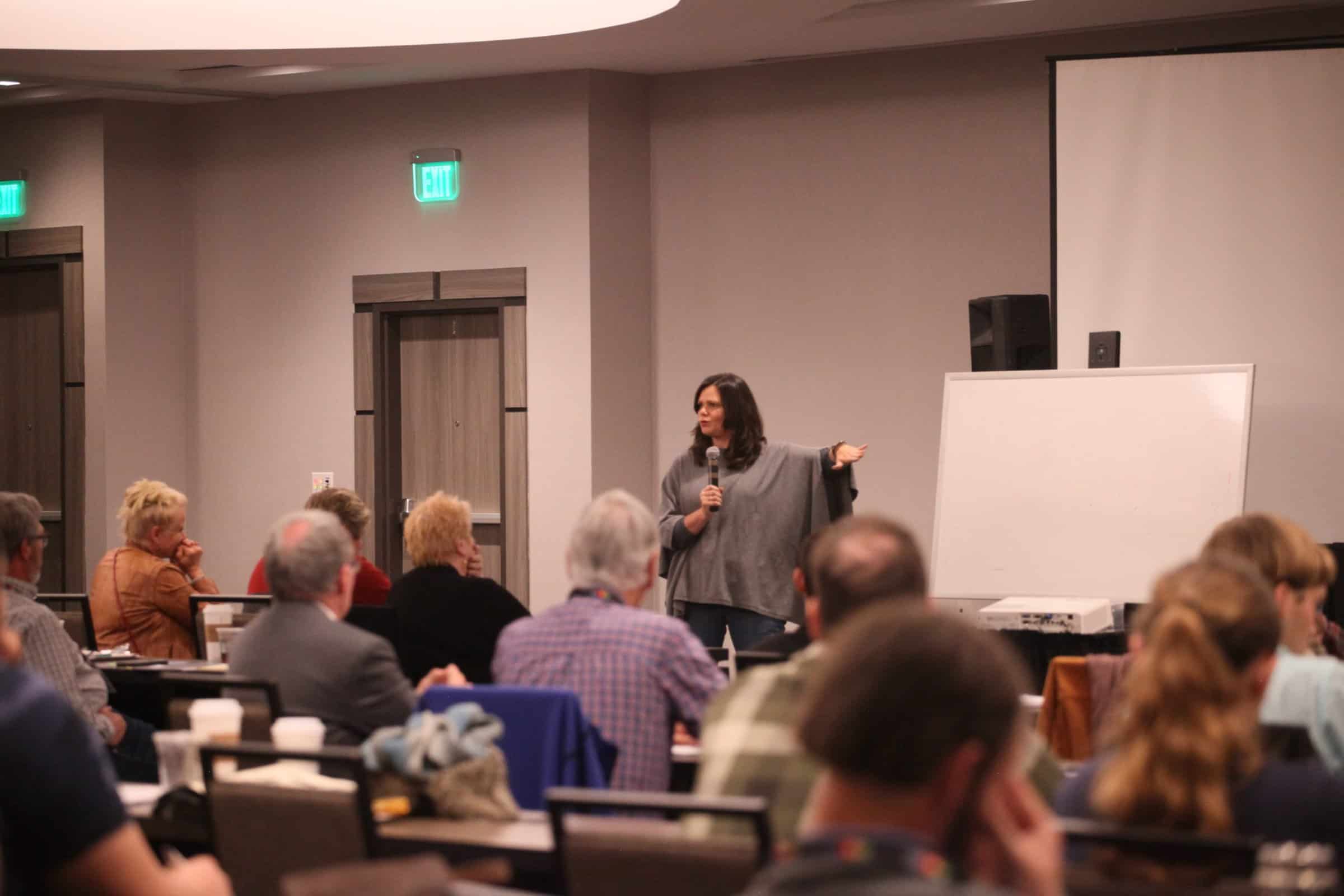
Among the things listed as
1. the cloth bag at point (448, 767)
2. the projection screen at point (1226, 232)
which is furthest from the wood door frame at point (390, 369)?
the cloth bag at point (448, 767)

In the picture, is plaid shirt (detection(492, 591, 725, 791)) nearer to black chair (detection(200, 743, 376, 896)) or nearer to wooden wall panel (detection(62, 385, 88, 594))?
black chair (detection(200, 743, 376, 896))

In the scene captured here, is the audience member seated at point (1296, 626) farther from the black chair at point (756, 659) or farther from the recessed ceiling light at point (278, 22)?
the recessed ceiling light at point (278, 22)

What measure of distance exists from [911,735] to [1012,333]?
18.0 ft

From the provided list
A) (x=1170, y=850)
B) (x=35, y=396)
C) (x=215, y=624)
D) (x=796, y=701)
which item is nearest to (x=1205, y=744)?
(x=1170, y=850)

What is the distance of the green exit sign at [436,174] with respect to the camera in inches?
340

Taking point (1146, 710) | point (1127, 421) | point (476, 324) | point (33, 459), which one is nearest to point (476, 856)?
point (1146, 710)

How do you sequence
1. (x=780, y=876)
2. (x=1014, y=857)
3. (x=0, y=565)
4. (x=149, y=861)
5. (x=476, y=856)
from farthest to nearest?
(x=0, y=565) → (x=476, y=856) → (x=149, y=861) → (x=1014, y=857) → (x=780, y=876)

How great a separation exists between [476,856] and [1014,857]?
1.41m

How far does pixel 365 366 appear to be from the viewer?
8.91 metres

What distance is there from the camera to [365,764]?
114 inches

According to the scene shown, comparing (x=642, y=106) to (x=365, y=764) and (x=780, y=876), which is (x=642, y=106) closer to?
(x=365, y=764)

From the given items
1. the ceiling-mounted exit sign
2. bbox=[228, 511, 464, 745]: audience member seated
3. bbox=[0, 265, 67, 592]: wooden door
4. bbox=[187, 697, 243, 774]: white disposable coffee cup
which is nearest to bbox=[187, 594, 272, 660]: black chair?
bbox=[228, 511, 464, 745]: audience member seated

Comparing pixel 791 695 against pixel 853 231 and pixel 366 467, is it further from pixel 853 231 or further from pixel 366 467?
pixel 366 467

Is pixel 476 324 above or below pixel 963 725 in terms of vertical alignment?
above
